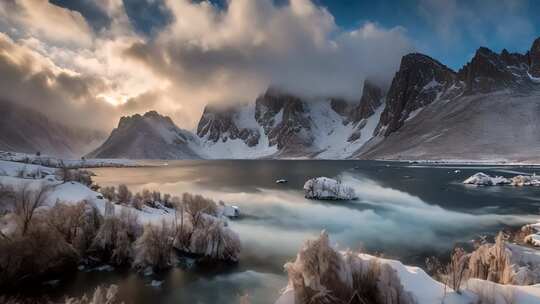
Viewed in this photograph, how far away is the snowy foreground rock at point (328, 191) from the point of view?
44.3 m

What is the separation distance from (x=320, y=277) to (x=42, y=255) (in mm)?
13080

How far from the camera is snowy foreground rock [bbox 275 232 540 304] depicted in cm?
697

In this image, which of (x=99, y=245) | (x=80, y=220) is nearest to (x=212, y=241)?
(x=99, y=245)

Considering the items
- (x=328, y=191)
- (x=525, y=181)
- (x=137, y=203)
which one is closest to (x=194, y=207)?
(x=137, y=203)

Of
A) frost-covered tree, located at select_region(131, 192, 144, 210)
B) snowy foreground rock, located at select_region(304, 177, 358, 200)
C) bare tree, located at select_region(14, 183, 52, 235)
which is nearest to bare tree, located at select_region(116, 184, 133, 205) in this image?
frost-covered tree, located at select_region(131, 192, 144, 210)

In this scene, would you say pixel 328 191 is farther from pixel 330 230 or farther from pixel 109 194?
pixel 109 194

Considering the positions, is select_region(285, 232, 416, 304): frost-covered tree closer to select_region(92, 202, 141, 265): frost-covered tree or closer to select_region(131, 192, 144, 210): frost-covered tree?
select_region(92, 202, 141, 265): frost-covered tree

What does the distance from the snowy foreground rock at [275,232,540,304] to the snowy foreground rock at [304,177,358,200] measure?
36588 millimetres

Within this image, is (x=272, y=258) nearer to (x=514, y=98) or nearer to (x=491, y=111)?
(x=491, y=111)

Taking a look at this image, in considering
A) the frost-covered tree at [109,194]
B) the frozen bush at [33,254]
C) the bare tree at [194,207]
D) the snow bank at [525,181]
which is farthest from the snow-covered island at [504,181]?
the frozen bush at [33,254]

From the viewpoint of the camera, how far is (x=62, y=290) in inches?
522

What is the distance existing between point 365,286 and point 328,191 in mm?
37626

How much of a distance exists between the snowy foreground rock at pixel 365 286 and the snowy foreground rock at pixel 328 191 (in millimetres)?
36588

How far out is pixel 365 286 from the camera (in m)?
7.70
